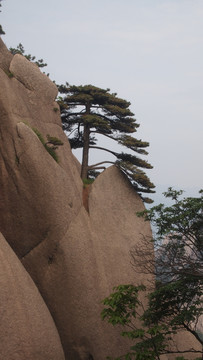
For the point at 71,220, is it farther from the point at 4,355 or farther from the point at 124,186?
the point at 4,355

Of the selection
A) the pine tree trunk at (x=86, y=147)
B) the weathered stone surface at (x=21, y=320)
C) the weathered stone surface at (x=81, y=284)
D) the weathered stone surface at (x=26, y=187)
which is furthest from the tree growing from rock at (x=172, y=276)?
the pine tree trunk at (x=86, y=147)

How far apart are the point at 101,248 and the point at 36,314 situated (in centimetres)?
548

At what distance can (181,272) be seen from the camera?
12.9 meters

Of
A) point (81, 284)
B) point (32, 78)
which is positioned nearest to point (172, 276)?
point (81, 284)

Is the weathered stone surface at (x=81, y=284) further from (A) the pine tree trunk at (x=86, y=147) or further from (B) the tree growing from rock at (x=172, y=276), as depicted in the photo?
(A) the pine tree trunk at (x=86, y=147)

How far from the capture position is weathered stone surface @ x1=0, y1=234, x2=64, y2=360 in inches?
528

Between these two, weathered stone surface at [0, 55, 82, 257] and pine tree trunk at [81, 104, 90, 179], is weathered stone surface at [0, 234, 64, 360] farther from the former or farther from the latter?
pine tree trunk at [81, 104, 90, 179]

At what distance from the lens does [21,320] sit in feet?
45.7

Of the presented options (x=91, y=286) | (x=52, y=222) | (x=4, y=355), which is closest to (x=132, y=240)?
(x=91, y=286)

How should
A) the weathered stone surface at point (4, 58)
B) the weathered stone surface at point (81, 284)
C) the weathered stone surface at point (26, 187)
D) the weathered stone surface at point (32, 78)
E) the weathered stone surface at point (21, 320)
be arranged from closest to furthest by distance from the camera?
the weathered stone surface at point (21, 320)
the weathered stone surface at point (26, 187)
the weathered stone surface at point (81, 284)
the weathered stone surface at point (4, 58)
the weathered stone surface at point (32, 78)

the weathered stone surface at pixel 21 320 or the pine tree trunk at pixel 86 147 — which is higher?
the pine tree trunk at pixel 86 147

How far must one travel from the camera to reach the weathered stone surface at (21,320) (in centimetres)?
1341

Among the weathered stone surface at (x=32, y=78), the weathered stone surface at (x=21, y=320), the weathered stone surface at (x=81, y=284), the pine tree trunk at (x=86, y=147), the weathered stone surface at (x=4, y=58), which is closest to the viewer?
the weathered stone surface at (x=21, y=320)

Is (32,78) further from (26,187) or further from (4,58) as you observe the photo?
(26,187)
